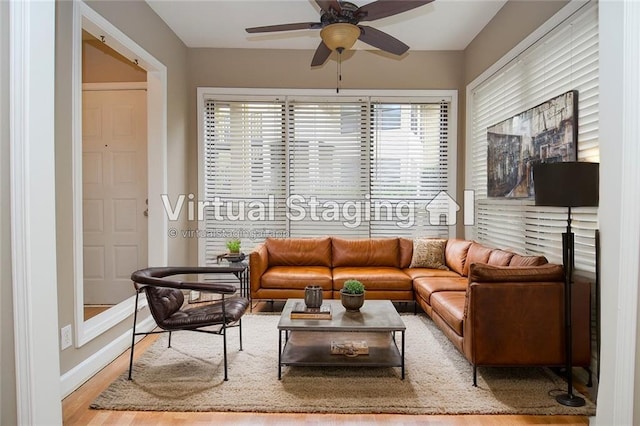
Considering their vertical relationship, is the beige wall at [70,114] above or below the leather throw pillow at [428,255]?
above

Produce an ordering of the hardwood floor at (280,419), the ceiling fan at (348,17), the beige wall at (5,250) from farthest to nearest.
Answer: the ceiling fan at (348,17) < the hardwood floor at (280,419) < the beige wall at (5,250)

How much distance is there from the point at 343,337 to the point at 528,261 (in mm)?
1576

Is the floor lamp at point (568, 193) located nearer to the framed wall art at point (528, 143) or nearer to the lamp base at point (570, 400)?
the lamp base at point (570, 400)

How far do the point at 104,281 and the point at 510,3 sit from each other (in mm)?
5246

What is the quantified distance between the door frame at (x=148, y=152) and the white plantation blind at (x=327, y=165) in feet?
5.45

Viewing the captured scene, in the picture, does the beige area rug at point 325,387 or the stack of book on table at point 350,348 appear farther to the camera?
the stack of book on table at point 350,348

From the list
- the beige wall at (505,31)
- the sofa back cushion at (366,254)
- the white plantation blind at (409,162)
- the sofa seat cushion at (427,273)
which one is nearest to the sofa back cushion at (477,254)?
the sofa seat cushion at (427,273)

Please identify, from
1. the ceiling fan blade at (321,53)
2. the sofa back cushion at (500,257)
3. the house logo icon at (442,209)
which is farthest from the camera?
the house logo icon at (442,209)

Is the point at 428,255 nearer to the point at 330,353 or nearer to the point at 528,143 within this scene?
the point at 528,143

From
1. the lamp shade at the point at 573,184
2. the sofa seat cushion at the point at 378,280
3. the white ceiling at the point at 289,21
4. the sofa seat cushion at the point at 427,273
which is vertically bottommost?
the sofa seat cushion at the point at 378,280

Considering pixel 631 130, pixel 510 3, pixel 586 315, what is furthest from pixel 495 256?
pixel 510 3

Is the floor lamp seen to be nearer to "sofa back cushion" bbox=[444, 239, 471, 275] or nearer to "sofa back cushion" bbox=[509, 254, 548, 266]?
"sofa back cushion" bbox=[509, 254, 548, 266]

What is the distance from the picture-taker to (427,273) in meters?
4.37

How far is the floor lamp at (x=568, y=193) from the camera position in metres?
2.37
